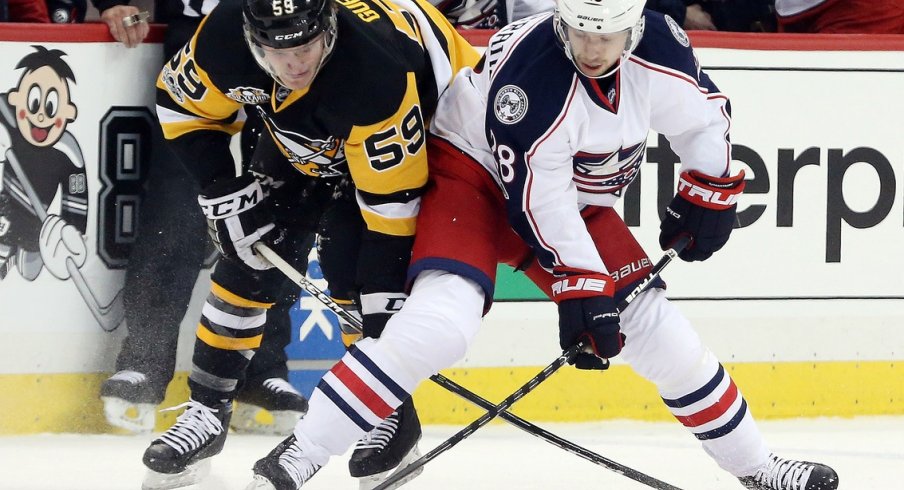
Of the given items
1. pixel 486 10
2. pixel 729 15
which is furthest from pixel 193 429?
pixel 729 15

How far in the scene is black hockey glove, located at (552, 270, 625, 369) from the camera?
7.77ft

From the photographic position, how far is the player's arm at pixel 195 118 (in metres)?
2.57

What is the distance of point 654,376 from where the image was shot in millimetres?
2543

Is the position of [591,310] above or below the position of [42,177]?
above

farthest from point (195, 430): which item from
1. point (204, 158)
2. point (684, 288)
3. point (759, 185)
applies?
point (759, 185)

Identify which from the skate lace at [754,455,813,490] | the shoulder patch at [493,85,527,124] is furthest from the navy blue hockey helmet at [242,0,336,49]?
the skate lace at [754,455,813,490]

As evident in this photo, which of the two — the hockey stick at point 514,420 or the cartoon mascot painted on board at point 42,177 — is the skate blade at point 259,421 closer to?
the cartoon mascot painted on board at point 42,177

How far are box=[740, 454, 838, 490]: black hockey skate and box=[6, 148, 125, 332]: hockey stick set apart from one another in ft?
5.72

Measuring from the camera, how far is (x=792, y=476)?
8.38 ft

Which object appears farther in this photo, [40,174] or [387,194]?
[40,174]

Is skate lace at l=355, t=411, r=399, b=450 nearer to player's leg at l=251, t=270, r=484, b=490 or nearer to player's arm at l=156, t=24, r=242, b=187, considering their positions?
player's leg at l=251, t=270, r=484, b=490

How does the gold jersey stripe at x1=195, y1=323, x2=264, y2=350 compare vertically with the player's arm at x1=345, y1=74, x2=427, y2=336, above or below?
below

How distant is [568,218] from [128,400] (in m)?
1.48

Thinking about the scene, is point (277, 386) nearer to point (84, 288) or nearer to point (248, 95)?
point (84, 288)
